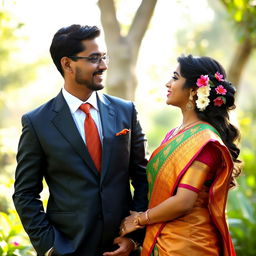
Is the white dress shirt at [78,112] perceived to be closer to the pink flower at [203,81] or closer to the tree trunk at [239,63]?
the pink flower at [203,81]

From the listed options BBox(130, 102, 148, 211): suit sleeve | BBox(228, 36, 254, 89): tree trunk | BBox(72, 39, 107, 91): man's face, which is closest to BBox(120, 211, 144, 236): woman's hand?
BBox(130, 102, 148, 211): suit sleeve

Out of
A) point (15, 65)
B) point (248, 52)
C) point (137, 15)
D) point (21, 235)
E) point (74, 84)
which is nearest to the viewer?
point (74, 84)

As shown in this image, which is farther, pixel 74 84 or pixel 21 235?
pixel 21 235

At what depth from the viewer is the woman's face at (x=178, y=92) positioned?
3.19 m

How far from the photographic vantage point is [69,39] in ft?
10.2

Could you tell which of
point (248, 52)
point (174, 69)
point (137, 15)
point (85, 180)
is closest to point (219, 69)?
point (174, 69)

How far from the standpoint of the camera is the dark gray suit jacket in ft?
9.81

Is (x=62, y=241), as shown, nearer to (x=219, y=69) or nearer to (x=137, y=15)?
(x=219, y=69)

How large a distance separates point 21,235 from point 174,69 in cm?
228

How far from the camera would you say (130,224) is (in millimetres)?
3084

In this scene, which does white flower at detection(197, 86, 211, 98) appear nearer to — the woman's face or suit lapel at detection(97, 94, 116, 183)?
the woman's face

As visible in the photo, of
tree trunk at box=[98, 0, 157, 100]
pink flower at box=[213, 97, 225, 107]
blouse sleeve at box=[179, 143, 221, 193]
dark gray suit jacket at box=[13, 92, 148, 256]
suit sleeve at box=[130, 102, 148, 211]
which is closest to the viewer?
A: blouse sleeve at box=[179, 143, 221, 193]

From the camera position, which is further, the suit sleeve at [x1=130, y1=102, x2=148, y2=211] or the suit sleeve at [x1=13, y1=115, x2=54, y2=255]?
the suit sleeve at [x1=130, y1=102, x2=148, y2=211]

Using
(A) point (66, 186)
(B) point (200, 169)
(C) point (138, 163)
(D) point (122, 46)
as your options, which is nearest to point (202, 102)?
(B) point (200, 169)
